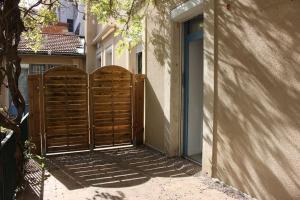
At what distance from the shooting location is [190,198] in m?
4.98

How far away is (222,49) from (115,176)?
2.96m

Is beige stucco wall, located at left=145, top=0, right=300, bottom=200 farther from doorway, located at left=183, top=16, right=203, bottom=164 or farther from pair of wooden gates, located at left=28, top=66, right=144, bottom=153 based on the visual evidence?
pair of wooden gates, located at left=28, top=66, right=144, bottom=153

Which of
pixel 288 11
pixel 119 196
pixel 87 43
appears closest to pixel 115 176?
pixel 119 196

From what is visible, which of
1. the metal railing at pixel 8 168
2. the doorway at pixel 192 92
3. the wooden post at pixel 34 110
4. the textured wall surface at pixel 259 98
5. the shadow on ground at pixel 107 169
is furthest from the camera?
the wooden post at pixel 34 110

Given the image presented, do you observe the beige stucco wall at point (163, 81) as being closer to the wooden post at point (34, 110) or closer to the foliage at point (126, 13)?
the foliage at point (126, 13)

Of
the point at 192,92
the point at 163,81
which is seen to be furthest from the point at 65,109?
Answer: the point at 192,92

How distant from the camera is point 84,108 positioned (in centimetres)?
Answer: 821

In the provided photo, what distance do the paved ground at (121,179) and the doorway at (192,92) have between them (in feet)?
1.63

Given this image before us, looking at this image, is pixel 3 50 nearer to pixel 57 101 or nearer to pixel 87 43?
pixel 57 101

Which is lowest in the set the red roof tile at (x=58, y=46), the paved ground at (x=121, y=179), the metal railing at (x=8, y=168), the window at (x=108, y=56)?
the paved ground at (x=121, y=179)

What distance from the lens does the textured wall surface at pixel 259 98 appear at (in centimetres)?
404

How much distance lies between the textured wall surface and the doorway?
5.99 ft

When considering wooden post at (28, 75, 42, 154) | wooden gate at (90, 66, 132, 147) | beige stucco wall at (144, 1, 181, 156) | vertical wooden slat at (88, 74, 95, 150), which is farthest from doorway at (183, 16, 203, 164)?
wooden post at (28, 75, 42, 154)

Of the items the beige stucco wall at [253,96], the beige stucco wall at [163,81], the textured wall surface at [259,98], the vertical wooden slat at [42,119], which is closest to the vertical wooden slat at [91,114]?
the vertical wooden slat at [42,119]
